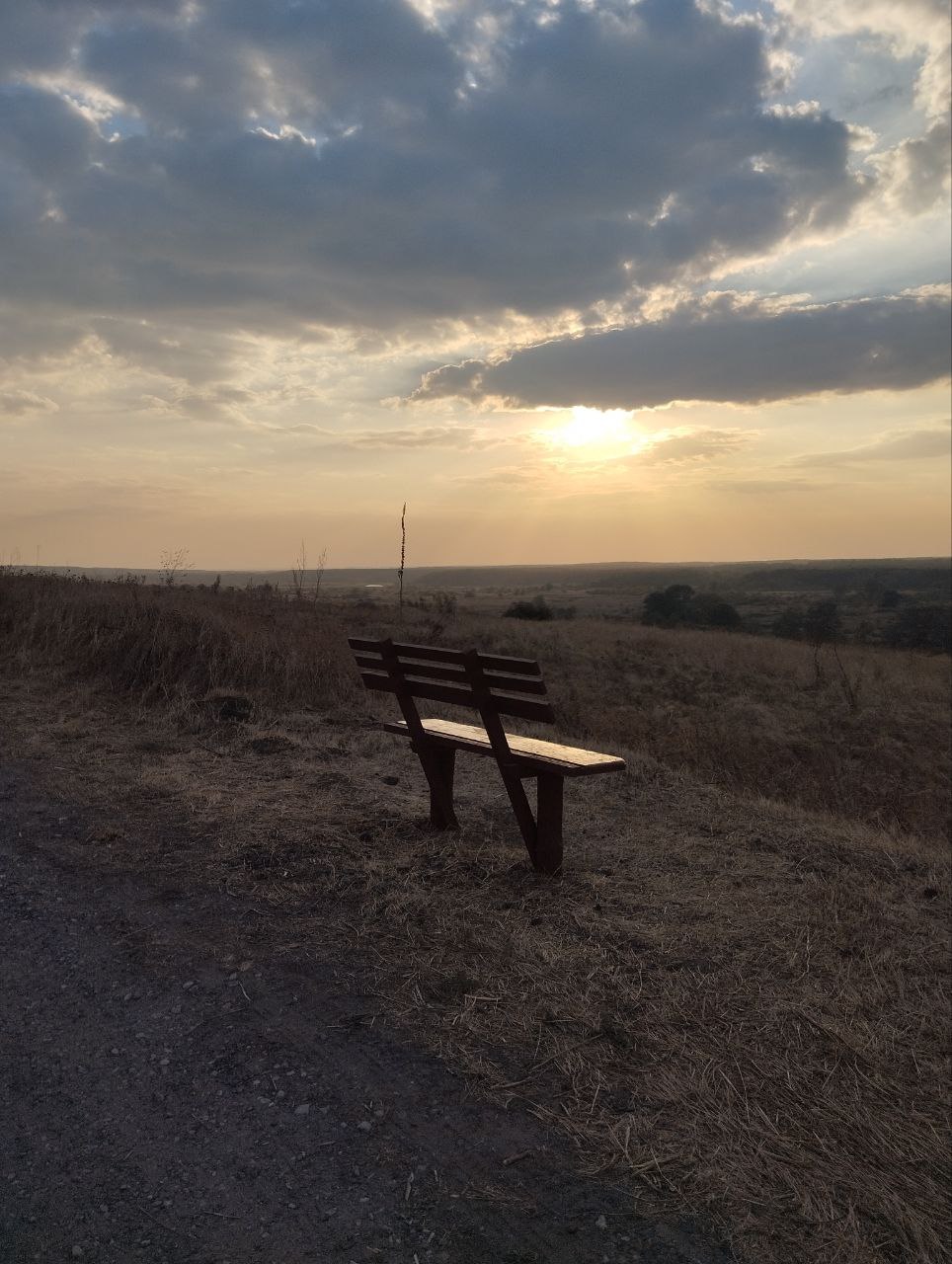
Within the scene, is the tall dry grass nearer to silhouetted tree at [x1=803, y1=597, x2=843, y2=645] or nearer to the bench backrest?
the bench backrest

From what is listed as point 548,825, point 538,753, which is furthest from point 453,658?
point 548,825

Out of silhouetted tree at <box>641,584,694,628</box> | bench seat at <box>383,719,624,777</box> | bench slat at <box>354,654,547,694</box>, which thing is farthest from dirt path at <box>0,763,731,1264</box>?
silhouetted tree at <box>641,584,694,628</box>

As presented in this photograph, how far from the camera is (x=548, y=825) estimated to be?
16.2 feet

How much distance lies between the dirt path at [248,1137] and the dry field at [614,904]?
203mm

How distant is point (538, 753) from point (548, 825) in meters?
0.41

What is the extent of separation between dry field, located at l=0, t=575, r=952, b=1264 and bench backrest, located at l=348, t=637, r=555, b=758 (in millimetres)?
858

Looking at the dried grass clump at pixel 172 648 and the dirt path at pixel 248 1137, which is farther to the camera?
the dried grass clump at pixel 172 648

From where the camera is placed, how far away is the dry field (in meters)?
2.87

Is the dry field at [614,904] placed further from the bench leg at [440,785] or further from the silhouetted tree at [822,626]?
the silhouetted tree at [822,626]

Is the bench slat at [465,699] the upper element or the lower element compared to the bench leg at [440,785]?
upper

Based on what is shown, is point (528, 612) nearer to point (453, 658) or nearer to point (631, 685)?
point (631, 685)

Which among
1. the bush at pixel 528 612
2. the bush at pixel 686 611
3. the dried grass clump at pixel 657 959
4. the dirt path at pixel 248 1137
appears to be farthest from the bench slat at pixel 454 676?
the bush at pixel 686 611

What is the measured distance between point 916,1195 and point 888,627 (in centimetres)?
3362

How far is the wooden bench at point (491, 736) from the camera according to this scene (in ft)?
15.2
